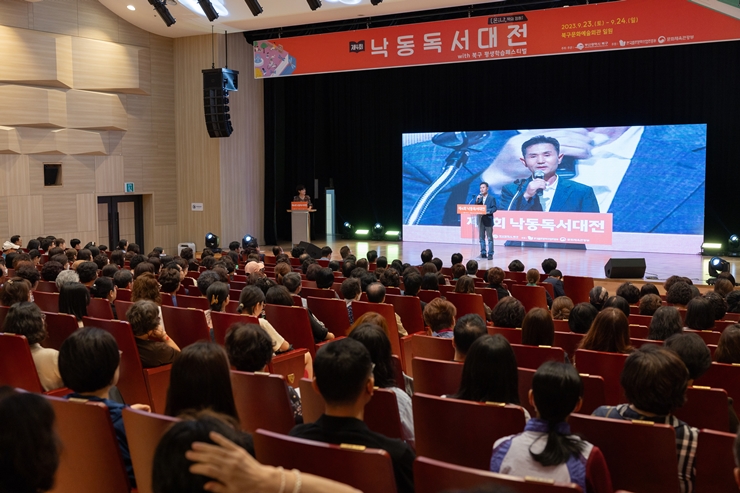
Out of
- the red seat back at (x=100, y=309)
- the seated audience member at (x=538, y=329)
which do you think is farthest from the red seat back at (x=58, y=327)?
the seated audience member at (x=538, y=329)

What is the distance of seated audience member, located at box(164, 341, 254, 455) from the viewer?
93.4 inches

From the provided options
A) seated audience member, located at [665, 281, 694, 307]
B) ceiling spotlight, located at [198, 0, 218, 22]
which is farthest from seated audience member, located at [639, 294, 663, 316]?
ceiling spotlight, located at [198, 0, 218, 22]

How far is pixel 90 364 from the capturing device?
2771 mm

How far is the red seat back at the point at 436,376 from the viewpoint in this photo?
3564 mm

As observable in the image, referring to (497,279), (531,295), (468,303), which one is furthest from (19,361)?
(531,295)

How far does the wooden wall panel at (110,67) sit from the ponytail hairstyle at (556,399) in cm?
1397

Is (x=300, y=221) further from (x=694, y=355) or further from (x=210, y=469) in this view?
(x=210, y=469)

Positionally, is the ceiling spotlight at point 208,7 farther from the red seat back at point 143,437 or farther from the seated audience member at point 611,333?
the red seat back at point 143,437

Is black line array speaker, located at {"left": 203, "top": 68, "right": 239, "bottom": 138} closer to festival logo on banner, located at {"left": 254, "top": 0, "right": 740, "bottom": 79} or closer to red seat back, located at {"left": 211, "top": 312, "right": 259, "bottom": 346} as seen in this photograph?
festival logo on banner, located at {"left": 254, "top": 0, "right": 740, "bottom": 79}

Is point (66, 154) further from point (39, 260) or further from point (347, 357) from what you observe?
point (347, 357)

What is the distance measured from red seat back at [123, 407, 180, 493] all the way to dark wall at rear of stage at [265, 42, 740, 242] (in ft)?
45.1

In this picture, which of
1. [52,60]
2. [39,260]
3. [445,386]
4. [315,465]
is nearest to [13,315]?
[445,386]

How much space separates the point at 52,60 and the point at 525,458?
13.9 meters

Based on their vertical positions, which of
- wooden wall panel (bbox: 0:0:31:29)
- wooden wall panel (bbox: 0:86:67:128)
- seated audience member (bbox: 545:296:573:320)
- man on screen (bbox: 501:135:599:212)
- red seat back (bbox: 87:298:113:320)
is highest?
wooden wall panel (bbox: 0:0:31:29)
